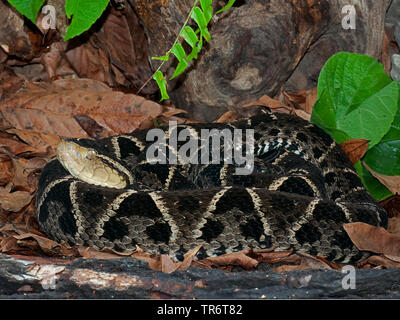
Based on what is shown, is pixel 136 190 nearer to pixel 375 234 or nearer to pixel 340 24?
pixel 375 234

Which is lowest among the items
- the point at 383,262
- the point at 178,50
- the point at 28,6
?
the point at 383,262

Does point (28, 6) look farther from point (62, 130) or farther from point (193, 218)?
point (193, 218)

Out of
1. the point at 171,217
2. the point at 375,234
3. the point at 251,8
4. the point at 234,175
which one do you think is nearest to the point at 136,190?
the point at 171,217

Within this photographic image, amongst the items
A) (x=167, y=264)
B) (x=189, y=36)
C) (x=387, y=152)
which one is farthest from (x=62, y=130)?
(x=387, y=152)

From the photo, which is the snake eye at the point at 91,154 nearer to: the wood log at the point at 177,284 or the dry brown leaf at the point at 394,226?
the wood log at the point at 177,284

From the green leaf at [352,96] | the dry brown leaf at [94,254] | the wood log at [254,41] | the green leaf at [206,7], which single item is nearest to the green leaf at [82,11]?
the wood log at [254,41]

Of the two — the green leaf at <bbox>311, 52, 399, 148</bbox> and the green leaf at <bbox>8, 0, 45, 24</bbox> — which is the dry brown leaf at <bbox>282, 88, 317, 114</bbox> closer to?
the green leaf at <bbox>311, 52, 399, 148</bbox>

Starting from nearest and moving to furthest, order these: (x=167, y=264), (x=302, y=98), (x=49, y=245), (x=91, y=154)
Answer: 1. (x=167, y=264)
2. (x=49, y=245)
3. (x=91, y=154)
4. (x=302, y=98)
